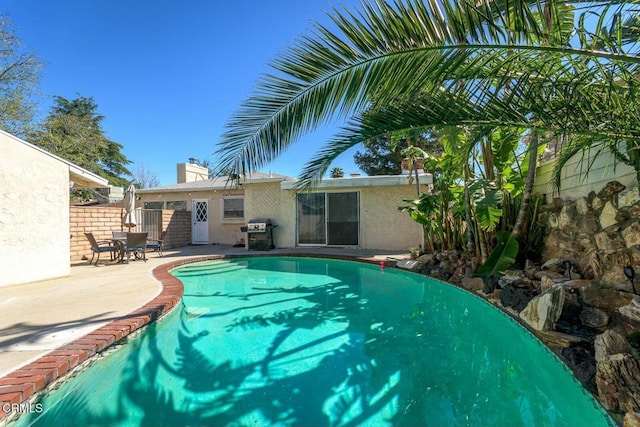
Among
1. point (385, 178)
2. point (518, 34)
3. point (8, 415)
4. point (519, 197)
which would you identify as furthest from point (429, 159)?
point (8, 415)

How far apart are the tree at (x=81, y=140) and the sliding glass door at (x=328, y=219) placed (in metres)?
19.7

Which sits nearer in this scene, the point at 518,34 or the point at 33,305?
the point at 518,34

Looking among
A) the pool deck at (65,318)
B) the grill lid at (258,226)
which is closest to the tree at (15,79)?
the grill lid at (258,226)

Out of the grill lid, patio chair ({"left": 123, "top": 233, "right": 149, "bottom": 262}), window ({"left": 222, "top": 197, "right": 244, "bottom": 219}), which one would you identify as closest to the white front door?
window ({"left": 222, "top": 197, "right": 244, "bottom": 219})

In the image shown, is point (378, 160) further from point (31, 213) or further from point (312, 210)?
point (31, 213)

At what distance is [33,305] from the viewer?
4914 millimetres

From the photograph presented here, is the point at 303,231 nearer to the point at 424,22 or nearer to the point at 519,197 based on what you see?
the point at 519,197

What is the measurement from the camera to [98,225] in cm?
1166

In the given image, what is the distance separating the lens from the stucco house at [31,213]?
616 cm

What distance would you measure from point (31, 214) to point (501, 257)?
10023 mm

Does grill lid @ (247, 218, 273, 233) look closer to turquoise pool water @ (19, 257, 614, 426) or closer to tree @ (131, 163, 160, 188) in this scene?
turquoise pool water @ (19, 257, 614, 426)

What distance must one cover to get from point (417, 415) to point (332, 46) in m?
3.19

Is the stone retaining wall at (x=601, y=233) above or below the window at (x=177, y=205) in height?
below

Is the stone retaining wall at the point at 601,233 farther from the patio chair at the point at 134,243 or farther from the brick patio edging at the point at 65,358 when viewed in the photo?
the patio chair at the point at 134,243
